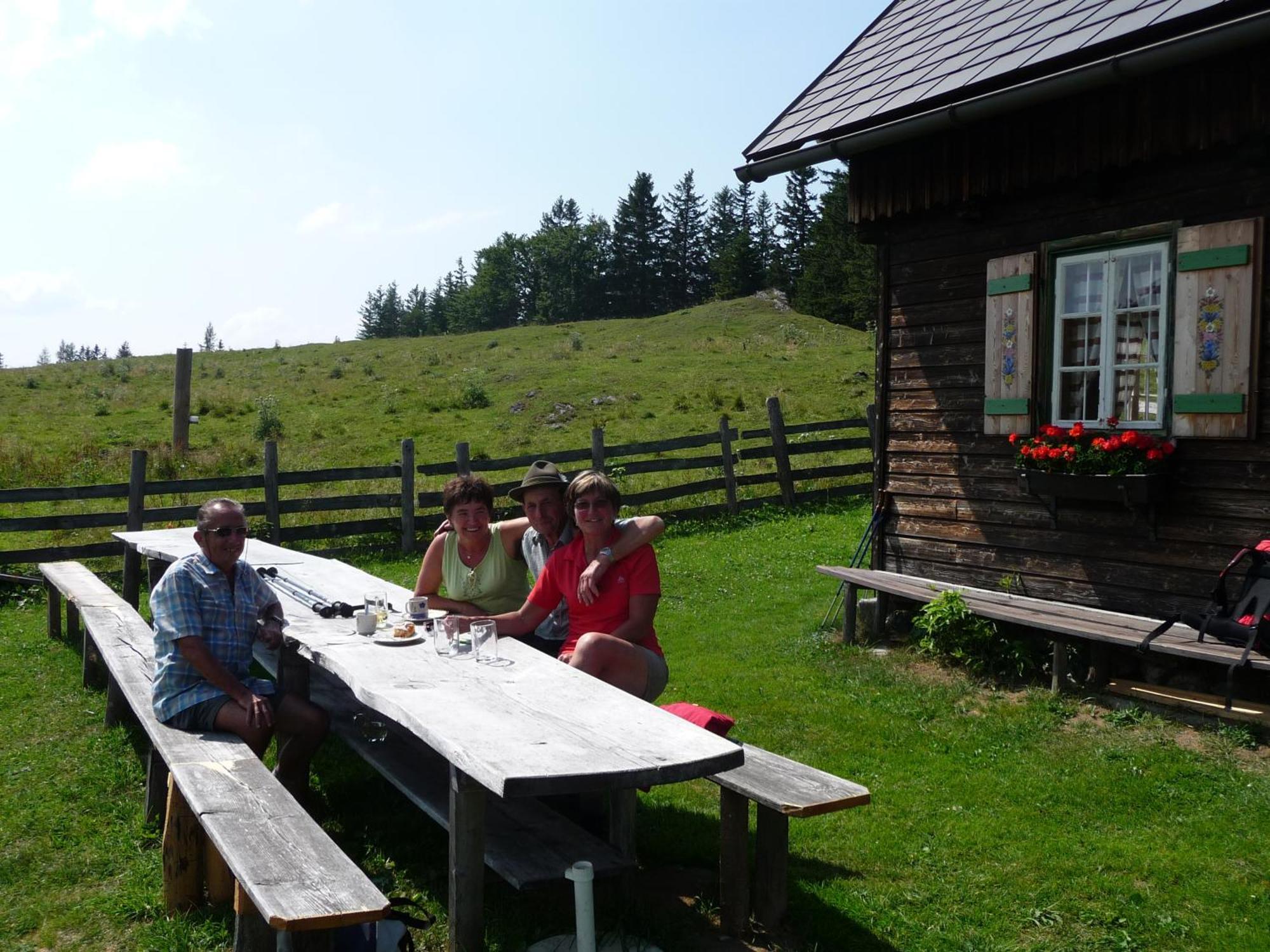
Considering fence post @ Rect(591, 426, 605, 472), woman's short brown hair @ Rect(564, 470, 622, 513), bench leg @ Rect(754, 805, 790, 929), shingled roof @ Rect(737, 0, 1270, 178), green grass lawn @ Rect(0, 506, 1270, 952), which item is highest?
shingled roof @ Rect(737, 0, 1270, 178)

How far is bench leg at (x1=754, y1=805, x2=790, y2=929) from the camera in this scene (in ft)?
11.7

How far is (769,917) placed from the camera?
12.0 ft

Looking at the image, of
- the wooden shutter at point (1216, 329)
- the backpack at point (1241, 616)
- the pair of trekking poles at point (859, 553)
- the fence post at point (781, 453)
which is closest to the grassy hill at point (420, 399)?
the fence post at point (781, 453)

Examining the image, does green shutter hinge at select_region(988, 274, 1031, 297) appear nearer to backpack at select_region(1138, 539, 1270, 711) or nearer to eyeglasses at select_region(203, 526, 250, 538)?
backpack at select_region(1138, 539, 1270, 711)

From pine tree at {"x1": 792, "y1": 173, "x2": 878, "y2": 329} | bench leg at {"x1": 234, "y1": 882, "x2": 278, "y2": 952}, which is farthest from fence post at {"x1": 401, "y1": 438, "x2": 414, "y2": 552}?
pine tree at {"x1": 792, "y1": 173, "x2": 878, "y2": 329}

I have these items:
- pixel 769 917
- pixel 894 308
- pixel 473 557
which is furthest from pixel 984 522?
pixel 769 917

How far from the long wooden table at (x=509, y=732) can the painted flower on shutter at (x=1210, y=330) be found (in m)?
4.24

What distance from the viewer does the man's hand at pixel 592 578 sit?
4516 millimetres

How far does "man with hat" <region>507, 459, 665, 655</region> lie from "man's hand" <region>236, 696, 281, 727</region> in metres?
1.34

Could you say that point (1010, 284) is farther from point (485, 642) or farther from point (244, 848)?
point (244, 848)

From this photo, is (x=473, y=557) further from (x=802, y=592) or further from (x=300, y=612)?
(x=802, y=592)

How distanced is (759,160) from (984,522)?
3145mm

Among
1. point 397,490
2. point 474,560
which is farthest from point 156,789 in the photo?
point 397,490

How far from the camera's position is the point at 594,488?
181 inches
